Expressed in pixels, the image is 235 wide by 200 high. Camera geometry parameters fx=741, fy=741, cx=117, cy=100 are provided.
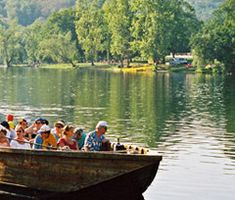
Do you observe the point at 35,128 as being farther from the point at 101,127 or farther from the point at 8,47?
the point at 8,47

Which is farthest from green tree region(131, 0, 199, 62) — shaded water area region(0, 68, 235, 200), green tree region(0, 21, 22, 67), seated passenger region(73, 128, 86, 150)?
seated passenger region(73, 128, 86, 150)

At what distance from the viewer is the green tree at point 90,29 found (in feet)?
522

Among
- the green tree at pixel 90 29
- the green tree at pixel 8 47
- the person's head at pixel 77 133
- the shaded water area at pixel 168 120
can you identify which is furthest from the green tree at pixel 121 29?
the person's head at pixel 77 133

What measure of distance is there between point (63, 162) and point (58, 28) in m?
165

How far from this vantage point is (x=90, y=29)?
16062 cm

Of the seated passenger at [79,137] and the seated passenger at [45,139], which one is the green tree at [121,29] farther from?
the seated passenger at [45,139]

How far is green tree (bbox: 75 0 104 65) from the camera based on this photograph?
15900 centimetres

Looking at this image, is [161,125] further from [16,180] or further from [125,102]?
[16,180]

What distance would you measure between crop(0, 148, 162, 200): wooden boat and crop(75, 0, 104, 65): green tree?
13729 centimetres

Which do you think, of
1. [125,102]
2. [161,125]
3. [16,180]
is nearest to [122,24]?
[125,102]

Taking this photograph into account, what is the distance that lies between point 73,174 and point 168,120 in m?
25.0

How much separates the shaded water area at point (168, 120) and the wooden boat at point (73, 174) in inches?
92.8

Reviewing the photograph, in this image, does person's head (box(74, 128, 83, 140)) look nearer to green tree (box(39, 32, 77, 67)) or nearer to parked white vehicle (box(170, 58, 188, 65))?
parked white vehicle (box(170, 58, 188, 65))

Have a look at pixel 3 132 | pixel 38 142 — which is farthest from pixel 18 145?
pixel 38 142
